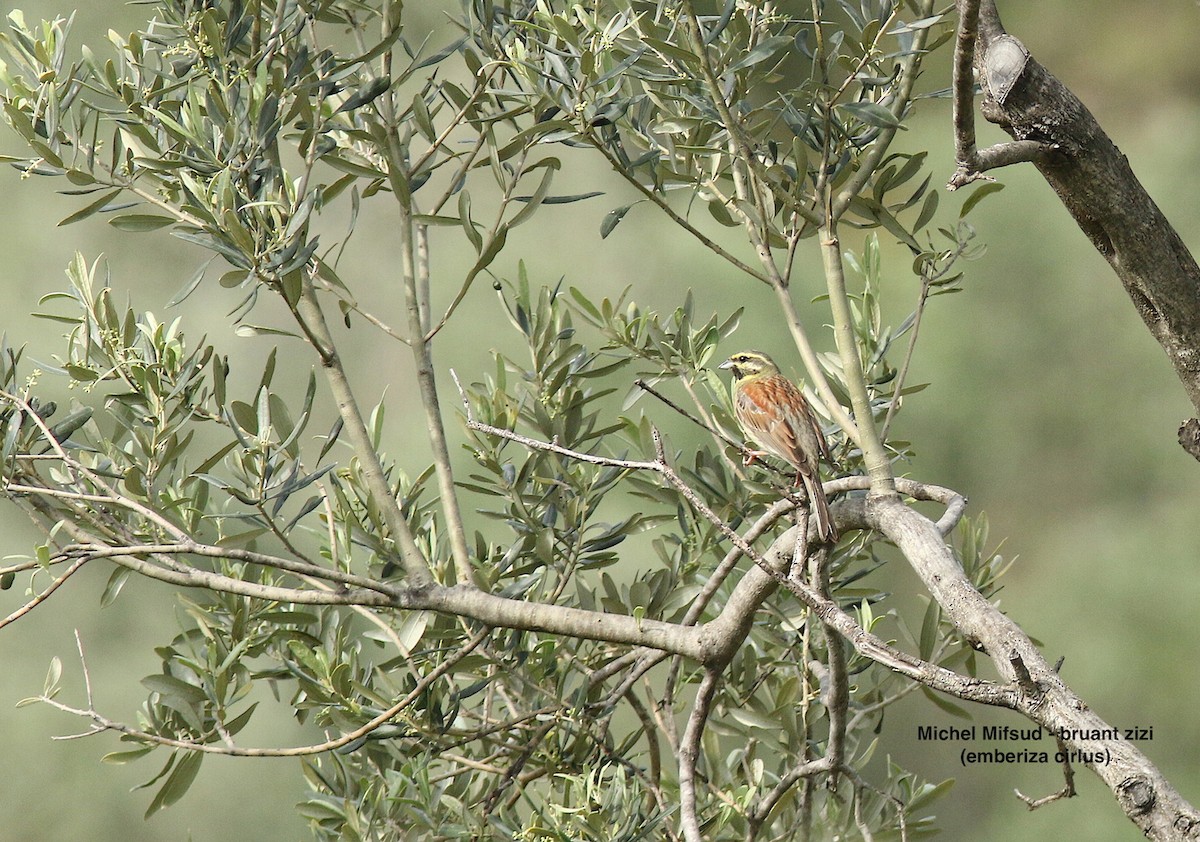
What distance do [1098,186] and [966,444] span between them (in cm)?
338

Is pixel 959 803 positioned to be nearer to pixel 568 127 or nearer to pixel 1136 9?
pixel 1136 9

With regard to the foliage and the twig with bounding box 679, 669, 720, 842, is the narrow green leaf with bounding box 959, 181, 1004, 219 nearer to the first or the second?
the foliage

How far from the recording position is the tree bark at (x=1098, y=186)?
0.95m

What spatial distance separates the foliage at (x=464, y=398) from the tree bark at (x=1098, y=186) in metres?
0.09

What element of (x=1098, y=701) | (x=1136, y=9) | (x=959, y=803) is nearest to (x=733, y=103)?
(x=1098, y=701)

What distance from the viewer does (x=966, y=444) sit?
4.21m

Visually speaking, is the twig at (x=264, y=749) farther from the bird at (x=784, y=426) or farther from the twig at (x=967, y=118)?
the twig at (x=967, y=118)

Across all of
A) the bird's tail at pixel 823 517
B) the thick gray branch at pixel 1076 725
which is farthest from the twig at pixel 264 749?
the thick gray branch at pixel 1076 725

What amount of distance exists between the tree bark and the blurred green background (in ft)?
7.91

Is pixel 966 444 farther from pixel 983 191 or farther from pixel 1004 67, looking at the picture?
pixel 1004 67

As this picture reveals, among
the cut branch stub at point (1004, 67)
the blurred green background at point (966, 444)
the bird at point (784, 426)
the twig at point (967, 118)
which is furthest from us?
the blurred green background at point (966, 444)

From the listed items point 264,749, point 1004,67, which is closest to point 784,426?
point 1004,67

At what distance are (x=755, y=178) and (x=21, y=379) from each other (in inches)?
102

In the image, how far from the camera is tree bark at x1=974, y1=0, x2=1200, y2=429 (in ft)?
3.11
